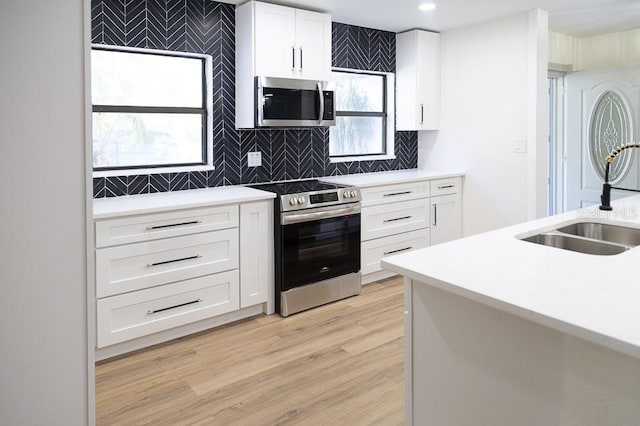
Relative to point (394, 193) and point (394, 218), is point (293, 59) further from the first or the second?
point (394, 218)

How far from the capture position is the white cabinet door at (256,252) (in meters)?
3.41

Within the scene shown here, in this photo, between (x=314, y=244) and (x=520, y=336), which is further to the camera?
(x=314, y=244)

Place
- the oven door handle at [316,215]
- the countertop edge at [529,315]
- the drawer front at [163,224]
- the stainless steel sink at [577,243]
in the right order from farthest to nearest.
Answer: the oven door handle at [316,215] < the drawer front at [163,224] < the stainless steel sink at [577,243] < the countertop edge at [529,315]

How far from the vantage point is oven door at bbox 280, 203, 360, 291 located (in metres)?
3.54

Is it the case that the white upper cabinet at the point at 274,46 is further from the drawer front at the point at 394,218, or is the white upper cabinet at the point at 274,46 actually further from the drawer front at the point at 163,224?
the drawer front at the point at 394,218

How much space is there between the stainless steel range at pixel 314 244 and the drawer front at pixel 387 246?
0.66 feet

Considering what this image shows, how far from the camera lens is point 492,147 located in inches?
183

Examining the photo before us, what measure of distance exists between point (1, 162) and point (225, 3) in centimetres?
293

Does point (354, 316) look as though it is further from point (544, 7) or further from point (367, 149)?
point (544, 7)

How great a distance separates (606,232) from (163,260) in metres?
2.48

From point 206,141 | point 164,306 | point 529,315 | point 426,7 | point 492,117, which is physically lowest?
point 164,306

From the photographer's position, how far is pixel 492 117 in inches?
182

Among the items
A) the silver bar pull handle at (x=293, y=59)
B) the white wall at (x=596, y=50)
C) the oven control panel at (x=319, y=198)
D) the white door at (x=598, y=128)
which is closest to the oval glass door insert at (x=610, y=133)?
the white door at (x=598, y=128)

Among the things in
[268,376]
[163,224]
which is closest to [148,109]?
[163,224]
